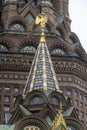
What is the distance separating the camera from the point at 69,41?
9800cm

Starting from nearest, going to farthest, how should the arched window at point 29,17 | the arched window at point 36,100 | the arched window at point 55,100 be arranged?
the arched window at point 36,100
the arched window at point 55,100
the arched window at point 29,17

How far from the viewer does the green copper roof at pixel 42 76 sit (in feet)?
232

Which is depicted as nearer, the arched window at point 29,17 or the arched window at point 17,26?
the arched window at point 17,26

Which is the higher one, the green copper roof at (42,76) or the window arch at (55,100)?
the green copper roof at (42,76)

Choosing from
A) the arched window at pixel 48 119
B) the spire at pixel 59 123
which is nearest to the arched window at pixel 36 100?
the arched window at pixel 48 119

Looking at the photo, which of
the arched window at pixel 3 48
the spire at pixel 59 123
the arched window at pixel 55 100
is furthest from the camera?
the arched window at pixel 3 48

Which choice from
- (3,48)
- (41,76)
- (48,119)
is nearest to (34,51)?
(3,48)

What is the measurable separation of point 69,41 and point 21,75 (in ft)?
38.8

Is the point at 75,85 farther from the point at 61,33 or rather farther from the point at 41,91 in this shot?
the point at 41,91

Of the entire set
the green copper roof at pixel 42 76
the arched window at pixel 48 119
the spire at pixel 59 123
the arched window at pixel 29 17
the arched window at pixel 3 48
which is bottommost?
the spire at pixel 59 123

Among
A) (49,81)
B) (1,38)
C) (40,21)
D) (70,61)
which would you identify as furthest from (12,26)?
(49,81)

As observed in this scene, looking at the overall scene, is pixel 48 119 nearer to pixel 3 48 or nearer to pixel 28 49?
pixel 28 49

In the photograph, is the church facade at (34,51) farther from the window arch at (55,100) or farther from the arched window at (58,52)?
the window arch at (55,100)

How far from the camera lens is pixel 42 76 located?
71.7 metres
